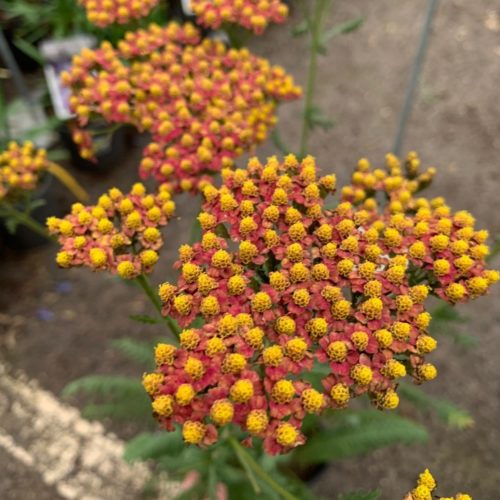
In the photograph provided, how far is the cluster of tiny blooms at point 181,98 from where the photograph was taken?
1.38 m

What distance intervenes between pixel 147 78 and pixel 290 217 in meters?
0.71

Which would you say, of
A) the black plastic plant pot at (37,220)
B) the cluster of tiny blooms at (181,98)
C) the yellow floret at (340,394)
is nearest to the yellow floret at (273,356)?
the yellow floret at (340,394)

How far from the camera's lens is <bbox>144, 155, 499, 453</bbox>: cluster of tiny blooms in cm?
89

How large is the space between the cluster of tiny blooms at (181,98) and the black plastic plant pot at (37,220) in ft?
3.79

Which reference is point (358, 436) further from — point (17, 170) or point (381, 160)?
point (381, 160)

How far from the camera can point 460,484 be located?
80.3 inches

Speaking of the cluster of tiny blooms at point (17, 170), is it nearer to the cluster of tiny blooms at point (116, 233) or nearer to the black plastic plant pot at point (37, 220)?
the cluster of tiny blooms at point (116, 233)

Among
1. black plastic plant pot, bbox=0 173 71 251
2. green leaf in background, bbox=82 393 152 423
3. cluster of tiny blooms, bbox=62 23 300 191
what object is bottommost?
black plastic plant pot, bbox=0 173 71 251

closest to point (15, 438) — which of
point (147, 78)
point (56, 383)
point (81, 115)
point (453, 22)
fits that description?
point (56, 383)

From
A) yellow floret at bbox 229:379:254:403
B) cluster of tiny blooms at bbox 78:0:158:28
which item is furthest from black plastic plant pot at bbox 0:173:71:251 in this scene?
yellow floret at bbox 229:379:254:403

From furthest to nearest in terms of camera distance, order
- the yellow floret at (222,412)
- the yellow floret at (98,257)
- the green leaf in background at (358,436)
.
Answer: the green leaf in background at (358,436)
the yellow floret at (98,257)
the yellow floret at (222,412)

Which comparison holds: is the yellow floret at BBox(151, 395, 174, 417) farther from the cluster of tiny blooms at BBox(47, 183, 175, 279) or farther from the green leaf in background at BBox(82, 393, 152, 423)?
the green leaf in background at BBox(82, 393, 152, 423)

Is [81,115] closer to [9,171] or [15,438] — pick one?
[9,171]

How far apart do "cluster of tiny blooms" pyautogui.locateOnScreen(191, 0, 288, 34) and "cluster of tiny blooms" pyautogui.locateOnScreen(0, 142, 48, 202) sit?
0.69m
